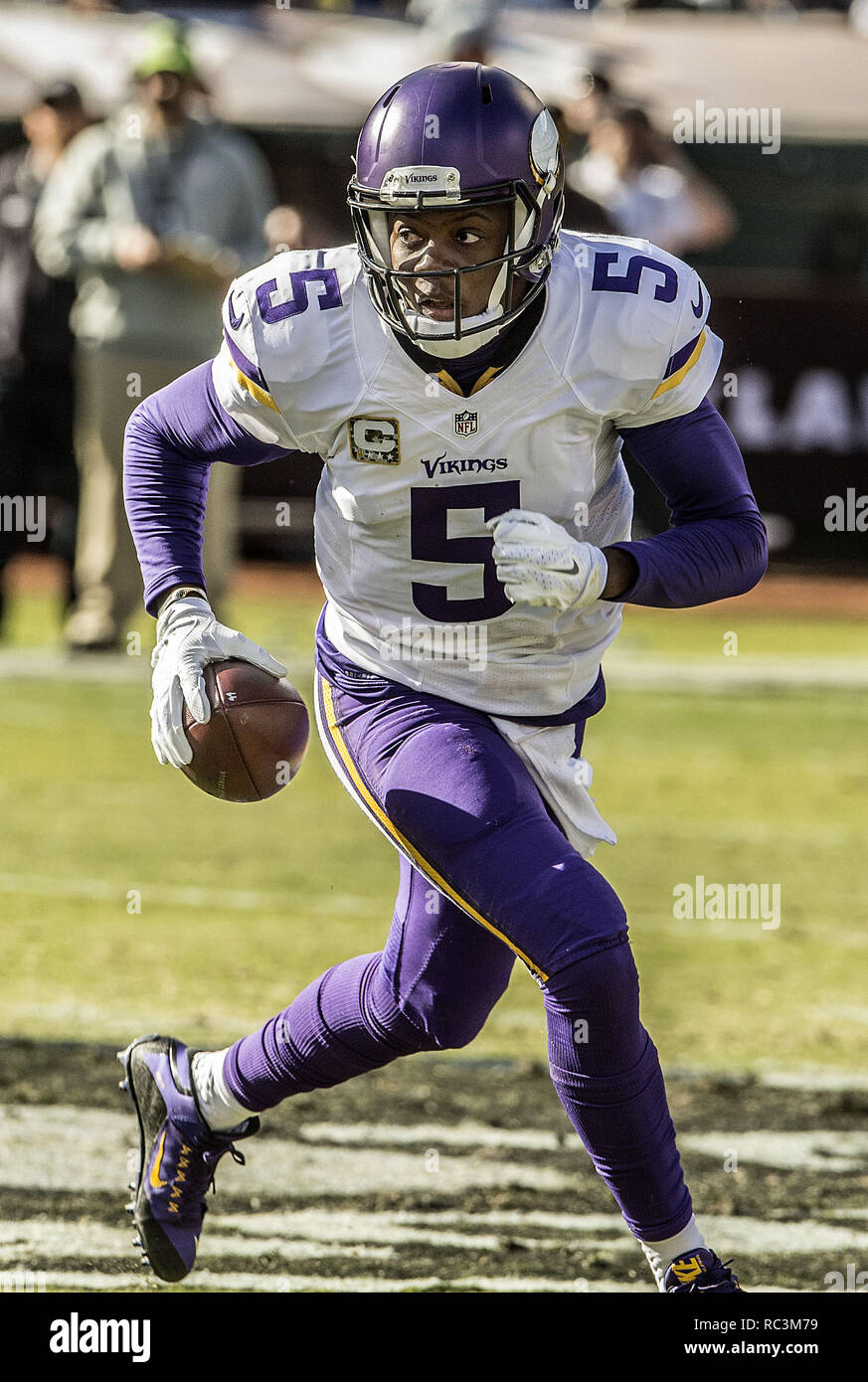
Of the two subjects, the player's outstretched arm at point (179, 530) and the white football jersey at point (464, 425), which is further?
the player's outstretched arm at point (179, 530)

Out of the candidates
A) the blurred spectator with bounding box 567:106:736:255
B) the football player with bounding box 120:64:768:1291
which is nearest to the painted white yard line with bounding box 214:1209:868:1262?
the football player with bounding box 120:64:768:1291

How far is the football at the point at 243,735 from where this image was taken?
336 centimetres

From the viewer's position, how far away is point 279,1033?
11.6 ft

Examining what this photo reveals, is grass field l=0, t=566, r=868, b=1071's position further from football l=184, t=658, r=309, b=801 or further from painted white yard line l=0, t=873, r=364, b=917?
football l=184, t=658, r=309, b=801

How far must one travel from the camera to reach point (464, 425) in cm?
324

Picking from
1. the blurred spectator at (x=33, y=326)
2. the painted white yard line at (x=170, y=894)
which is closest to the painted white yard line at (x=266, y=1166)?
the painted white yard line at (x=170, y=894)

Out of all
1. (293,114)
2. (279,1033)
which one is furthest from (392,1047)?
(293,114)

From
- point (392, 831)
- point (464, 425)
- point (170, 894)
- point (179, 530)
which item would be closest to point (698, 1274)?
point (392, 831)

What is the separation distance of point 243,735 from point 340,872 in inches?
118

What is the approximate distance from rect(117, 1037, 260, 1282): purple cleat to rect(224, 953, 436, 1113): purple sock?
12 centimetres

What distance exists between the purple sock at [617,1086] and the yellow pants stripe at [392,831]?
0.27ft

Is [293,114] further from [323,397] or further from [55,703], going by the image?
[323,397]

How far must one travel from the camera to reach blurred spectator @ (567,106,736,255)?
1003 cm

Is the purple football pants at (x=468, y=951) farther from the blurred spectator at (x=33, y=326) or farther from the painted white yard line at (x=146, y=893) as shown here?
the blurred spectator at (x=33, y=326)
